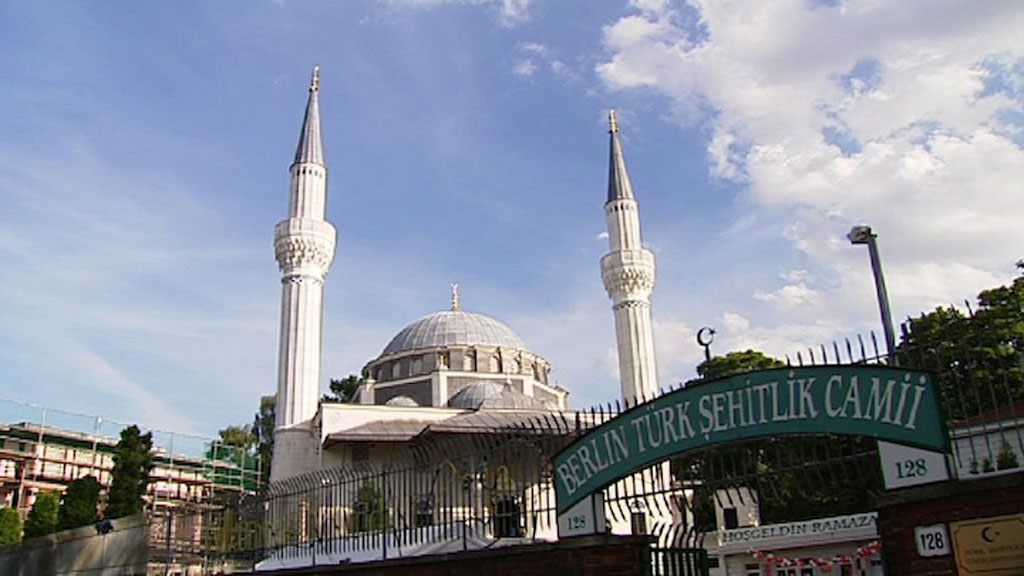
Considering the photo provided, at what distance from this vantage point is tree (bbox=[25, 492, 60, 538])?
24078 mm

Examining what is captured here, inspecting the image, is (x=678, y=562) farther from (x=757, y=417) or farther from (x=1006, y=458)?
(x=1006, y=458)

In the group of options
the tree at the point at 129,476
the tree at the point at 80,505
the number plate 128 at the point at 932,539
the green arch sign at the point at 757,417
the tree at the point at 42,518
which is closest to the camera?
the number plate 128 at the point at 932,539

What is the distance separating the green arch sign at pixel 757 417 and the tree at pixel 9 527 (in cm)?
2451

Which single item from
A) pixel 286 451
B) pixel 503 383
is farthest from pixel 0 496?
pixel 503 383

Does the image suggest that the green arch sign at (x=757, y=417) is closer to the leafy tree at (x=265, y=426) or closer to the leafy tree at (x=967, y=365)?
the leafy tree at (x=967, y=365)

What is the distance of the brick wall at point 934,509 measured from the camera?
4.92 meters

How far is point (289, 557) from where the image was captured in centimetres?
1012

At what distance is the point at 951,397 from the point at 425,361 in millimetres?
35513

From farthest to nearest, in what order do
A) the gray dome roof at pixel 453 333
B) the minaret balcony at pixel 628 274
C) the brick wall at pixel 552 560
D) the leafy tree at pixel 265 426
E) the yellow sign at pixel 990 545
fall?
1. the leafy tree at pixel 265 426
2. the gray dome roof at pixel 453 333
3. the minaret balcony at pixel 628 274
4. the brick wall at pixel 552 560
5. the yellow sign at pixel 990 545

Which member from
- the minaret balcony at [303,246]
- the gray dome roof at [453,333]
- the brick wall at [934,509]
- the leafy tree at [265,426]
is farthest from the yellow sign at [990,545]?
the leafy tree at [265,426]

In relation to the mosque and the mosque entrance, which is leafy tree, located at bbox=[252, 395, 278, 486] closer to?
the mosque

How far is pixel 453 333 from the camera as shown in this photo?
1655 inches

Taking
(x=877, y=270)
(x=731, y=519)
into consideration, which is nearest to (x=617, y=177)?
(x=731, y=519)

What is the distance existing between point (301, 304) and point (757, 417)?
2711 centimetres
